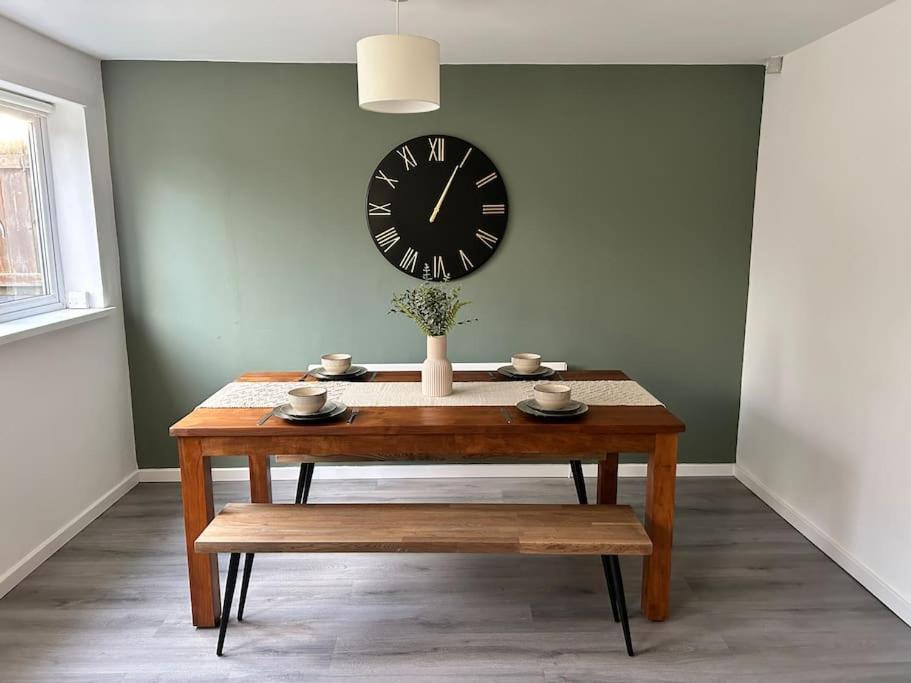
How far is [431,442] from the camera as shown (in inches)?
89.5

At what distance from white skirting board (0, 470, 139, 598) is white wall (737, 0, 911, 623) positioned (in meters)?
3.43

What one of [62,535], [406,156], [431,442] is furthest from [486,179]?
[62,535]

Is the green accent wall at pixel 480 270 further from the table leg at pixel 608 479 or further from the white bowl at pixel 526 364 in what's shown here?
the table leg at pixel 608 479

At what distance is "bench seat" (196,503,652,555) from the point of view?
2.11 m

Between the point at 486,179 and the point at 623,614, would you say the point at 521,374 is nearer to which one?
the point at 623,614

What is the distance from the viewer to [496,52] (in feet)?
10.5

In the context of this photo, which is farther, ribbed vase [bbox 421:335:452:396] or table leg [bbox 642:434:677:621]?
ribbed vase [bbox 421:335:452:396]

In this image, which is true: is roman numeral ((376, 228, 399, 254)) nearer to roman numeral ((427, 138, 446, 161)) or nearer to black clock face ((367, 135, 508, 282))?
black clock face ((367, 135, 508, 282))

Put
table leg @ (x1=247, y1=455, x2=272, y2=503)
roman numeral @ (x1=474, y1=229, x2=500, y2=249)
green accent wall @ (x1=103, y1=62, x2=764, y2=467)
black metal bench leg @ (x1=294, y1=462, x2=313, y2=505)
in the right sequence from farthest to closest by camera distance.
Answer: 1. roman numeral @ (x1=474, y1=229, x2=500, y2=249)
2. green accent wall @ (x1=103, y1=62, x2=764, y2=467)
3. black metal bench leg @ (x1=294, y1=462, x2=313, y2=505)
4. table leg @ (x1=247, y1=455, x2=272, y2=503)

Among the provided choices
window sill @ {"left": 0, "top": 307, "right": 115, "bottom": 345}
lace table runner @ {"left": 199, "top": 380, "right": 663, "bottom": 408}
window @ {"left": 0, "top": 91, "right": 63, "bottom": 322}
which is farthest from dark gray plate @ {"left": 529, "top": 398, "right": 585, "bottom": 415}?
window @ {"left": 0, "top": 91, "right": 63, "bottom": 322}

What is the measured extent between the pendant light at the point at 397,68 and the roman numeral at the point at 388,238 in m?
1.31

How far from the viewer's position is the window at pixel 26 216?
295cm

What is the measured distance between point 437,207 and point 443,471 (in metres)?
1.50

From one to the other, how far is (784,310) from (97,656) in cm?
330
